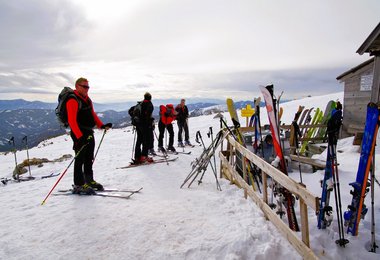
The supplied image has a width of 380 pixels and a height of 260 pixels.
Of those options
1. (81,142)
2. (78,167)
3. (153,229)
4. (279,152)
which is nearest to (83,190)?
(78,167)

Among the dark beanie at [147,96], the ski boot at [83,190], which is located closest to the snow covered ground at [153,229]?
the ski boot at [83,190]

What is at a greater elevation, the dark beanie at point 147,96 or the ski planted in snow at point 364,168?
the dark beanie at point 147,96

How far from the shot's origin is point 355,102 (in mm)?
12516

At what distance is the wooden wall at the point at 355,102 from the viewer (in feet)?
38.8

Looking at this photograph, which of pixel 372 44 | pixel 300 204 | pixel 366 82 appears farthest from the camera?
pixel 366 82

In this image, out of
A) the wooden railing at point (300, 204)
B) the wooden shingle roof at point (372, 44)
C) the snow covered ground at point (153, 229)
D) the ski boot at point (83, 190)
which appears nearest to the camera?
the wooden railing at point (300, 204)

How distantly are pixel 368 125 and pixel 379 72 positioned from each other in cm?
528

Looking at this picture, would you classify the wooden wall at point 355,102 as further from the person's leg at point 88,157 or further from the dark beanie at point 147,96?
the person's leg at point 88,157

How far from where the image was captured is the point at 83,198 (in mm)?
5684

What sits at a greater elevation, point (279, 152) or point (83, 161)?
point (279, 152)

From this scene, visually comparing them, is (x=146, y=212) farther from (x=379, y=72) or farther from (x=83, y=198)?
(x=379, y=72)

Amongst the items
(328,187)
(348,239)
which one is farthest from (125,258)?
(348,239)

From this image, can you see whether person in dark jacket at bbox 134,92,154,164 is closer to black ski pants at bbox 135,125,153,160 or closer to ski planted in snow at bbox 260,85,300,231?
black ski pants at bbox 135,125,153,160

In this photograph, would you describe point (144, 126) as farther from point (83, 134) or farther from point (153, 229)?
point (153, 229)
